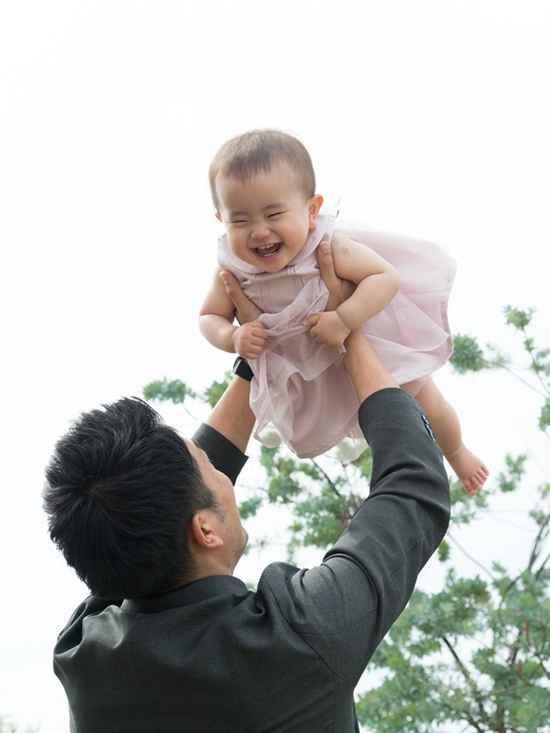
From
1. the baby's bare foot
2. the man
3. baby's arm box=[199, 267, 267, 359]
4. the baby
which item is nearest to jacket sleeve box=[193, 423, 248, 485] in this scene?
the baby

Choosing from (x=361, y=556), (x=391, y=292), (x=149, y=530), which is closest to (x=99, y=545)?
(x=149, y=530)

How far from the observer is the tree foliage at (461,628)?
2469mm

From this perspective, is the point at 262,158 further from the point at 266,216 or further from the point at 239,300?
the point at 239,300

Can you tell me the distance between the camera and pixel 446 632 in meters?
2.53

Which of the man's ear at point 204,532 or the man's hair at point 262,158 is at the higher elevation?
the man's hair at point 262,158

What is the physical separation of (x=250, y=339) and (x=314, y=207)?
0.99 ft

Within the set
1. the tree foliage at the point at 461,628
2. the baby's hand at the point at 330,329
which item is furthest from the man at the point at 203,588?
the tree foliage at the point at 461,628

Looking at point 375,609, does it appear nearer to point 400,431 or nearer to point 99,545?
point 400,431

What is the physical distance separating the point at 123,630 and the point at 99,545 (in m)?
0.15

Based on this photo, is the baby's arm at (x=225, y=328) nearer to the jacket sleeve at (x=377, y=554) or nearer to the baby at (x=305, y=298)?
the baby at (x=305, y=298)

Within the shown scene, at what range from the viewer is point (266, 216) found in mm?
1346

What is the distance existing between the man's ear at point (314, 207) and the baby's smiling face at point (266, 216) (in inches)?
0.9

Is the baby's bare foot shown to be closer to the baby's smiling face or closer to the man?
the man

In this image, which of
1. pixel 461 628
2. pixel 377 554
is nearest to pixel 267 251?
pixel 377 554
